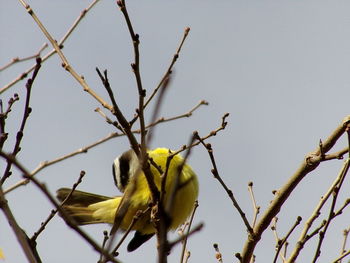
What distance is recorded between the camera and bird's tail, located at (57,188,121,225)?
21.0ft

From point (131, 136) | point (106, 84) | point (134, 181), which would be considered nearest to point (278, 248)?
point (131, 136)

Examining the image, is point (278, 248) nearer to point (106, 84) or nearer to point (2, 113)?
point (106, 84)

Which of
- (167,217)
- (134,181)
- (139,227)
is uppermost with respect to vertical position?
(139,227)

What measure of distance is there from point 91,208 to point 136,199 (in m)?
1.19

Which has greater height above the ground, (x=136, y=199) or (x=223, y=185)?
(x=136, y=199)

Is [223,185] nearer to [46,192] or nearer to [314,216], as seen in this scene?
[314,216]

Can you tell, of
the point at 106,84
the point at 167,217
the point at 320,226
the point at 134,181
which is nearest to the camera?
the point at 167,217

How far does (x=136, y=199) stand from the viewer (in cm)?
555

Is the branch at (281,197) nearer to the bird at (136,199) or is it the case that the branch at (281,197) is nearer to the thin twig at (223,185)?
the thin twig at (223,185)

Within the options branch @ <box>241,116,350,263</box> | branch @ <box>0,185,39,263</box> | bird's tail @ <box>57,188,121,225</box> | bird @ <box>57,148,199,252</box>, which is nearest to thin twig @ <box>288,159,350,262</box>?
branch @ <box>241,116,350,263</box>

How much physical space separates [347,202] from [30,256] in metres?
2.39

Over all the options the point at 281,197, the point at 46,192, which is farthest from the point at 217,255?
the point at 46,192

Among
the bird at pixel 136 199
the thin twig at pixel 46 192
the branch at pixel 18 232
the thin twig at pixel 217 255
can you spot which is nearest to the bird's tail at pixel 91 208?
the bird at pixel 136 199

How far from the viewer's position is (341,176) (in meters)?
3.21
